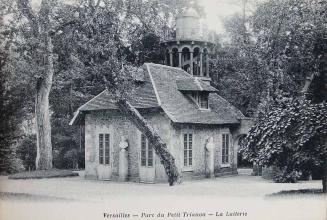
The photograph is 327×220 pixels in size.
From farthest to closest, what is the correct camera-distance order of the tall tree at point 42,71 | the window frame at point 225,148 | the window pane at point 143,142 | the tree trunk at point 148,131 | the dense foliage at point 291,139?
the window frame at point 225,148 < the window pane at point 143,142 < the tree trunk at point 148,131 < the dense foliage at point 291,139 < the tall tree at point 42,71

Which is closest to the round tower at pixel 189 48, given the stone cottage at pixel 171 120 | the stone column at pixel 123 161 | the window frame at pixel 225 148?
the stone cottage at pixel 171 120

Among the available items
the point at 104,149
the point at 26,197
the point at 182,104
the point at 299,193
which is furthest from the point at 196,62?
the point at 26,197

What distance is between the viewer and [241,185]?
341 inches

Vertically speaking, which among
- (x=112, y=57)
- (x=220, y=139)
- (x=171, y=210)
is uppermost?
(x=112, y=57)

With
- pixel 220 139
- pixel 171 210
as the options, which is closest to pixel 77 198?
pixel 171 210

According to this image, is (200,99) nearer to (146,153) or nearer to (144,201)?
(146,153)

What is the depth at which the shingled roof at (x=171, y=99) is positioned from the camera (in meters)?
9.62

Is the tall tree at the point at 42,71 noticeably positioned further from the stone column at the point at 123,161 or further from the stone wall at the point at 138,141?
the stone column at the point at 123,161

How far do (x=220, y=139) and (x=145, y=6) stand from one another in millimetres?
4508

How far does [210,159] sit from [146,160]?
4.74ft

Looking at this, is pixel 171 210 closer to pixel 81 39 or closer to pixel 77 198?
Answer: pixel 77 198

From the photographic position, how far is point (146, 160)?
10.2 m

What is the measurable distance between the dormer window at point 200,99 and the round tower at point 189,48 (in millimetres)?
833

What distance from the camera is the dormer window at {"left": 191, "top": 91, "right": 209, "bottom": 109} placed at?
10789mm
